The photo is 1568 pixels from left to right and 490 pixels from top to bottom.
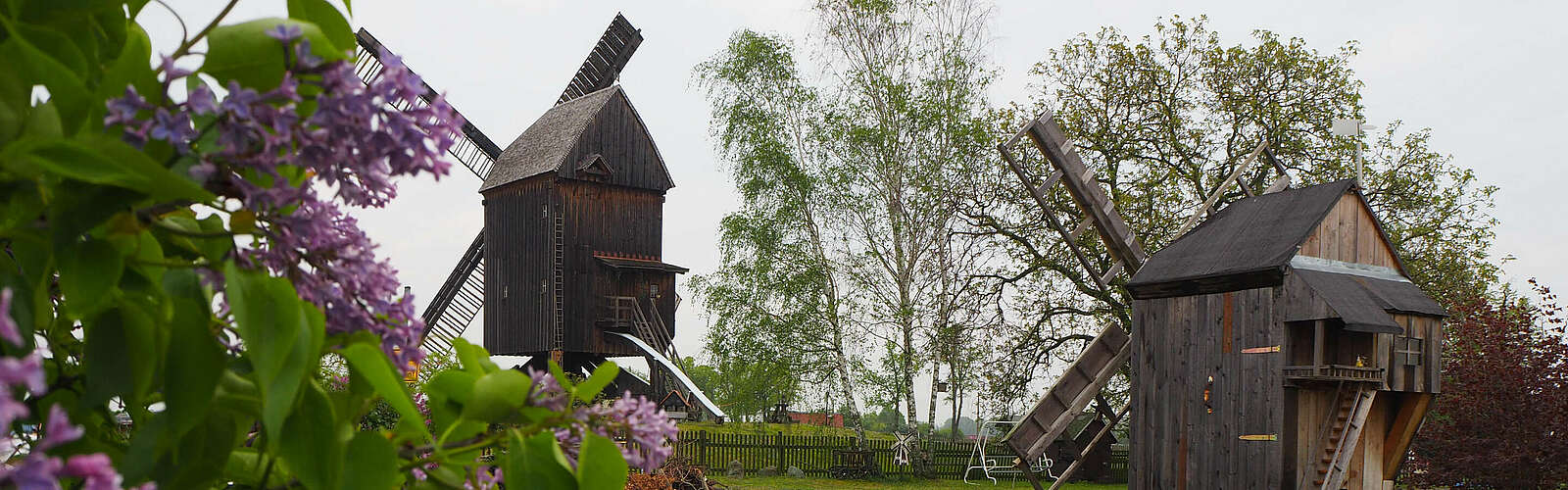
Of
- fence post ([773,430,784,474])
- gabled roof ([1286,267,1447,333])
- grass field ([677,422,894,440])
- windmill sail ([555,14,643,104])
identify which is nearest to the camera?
gabled roof ([1286,267,1447,333])

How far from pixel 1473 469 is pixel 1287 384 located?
22.5 feet

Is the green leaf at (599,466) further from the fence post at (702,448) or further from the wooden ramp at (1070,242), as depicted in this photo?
the fence post at (702,448)

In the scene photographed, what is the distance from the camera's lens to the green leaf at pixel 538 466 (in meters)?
0.80

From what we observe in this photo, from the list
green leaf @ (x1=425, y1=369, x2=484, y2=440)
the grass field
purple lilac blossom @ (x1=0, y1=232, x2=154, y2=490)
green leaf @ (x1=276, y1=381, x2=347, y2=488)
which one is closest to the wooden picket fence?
the grass field

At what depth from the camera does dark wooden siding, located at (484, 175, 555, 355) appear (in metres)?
22.6

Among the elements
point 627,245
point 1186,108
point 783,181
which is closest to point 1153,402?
point 1186,108

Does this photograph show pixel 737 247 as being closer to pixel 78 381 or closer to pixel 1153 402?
pixel 1153 402

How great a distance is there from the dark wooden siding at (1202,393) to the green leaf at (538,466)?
12276 mm

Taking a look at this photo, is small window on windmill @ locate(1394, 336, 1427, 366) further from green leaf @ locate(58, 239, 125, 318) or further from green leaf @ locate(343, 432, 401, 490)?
green leaf @ locate(58, 239, 125, 318)

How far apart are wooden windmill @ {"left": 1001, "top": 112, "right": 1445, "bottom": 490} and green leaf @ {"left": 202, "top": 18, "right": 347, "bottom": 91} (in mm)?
11936

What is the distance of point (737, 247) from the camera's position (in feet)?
76.9

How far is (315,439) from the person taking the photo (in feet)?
2.30

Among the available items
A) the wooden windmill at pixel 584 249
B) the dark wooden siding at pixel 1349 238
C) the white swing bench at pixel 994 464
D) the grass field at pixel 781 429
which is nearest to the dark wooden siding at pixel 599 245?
the wooden windmill at pixel 584 249

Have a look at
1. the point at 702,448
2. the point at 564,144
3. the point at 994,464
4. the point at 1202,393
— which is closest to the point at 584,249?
the point at 564,144
